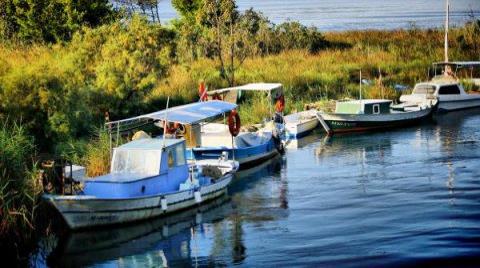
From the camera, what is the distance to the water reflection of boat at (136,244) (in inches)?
904

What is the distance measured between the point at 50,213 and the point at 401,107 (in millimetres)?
26591

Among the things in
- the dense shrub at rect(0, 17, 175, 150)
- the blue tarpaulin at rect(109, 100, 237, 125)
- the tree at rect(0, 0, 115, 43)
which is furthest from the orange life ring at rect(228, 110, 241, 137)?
the tree at rect(0, 0, 115, 43)

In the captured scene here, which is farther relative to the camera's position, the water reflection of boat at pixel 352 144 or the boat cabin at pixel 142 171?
the water reflection of boat at pixel 352 144

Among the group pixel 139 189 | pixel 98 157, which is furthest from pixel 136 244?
pixel 98 157

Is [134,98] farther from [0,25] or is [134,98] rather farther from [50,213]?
[0,25]

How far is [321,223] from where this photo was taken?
25.6m

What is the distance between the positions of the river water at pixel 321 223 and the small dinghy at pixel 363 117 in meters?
7.11

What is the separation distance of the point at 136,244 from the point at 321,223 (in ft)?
18.0

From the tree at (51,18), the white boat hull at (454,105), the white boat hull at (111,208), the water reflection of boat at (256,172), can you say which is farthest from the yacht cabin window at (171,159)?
the tree at (51,18)

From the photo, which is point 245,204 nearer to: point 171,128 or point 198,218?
point 198,218

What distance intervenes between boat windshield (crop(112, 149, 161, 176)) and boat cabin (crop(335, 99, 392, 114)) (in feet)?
63.9

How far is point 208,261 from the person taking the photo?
73.7 ft

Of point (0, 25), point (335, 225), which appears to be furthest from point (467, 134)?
point (0, 25)

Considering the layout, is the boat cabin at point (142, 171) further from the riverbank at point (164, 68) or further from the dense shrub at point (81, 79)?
the dense shrub at point (81, 79)
